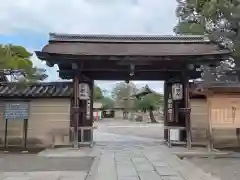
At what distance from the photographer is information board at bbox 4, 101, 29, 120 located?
12680mm

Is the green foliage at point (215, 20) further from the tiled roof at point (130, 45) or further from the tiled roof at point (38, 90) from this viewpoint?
the tiled roof at point (38, 90)

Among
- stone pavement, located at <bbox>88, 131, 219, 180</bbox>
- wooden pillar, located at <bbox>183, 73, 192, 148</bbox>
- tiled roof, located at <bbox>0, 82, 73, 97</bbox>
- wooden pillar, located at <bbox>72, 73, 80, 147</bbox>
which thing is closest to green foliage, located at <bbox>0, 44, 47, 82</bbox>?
tiled roof, located at <bbox>0, 82, 73, 97</bbox>

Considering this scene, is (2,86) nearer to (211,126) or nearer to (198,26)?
(211,126)

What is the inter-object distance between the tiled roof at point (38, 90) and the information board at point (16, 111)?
1.87ft

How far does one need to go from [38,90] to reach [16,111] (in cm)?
138

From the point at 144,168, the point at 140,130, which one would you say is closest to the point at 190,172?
the point at 144,168

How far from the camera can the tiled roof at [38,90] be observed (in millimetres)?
13383

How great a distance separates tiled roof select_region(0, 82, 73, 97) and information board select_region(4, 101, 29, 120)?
57 centimetres

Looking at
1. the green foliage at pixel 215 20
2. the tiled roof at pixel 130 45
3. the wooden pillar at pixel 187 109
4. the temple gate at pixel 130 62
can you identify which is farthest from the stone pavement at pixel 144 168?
the green foliage at pixel 215 20

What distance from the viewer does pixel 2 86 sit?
14086 millimetres

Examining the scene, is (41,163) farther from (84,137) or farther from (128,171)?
(84,137)

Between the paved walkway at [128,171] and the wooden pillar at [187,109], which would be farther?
the wooden pillar at [187,109]

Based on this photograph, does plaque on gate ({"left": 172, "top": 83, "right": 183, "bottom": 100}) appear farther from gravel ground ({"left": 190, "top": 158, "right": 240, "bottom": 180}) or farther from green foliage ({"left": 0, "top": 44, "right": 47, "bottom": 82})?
green foliage ({"left": 0, "top": 44, "right": 47, "bottom": 82})

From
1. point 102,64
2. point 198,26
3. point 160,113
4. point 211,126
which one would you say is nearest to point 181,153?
point 211,126
